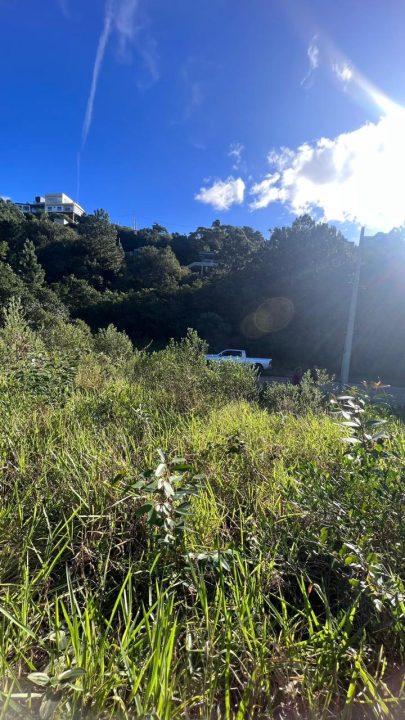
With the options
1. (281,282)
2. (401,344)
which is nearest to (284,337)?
(281,282)

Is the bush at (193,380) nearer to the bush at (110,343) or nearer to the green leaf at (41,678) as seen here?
the green leaf at (41,678)

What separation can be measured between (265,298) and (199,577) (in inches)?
1026

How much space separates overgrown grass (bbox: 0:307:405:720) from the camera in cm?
98

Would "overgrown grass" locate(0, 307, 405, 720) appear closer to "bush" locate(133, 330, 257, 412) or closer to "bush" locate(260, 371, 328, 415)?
"bush" locate(133, 330, 257, 412)

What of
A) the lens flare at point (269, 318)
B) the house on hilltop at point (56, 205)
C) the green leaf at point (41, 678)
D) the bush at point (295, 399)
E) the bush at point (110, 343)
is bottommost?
the bush at point (295, 399)

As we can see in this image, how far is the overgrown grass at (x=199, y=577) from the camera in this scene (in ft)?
3.22

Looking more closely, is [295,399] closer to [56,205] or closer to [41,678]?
[41,678]

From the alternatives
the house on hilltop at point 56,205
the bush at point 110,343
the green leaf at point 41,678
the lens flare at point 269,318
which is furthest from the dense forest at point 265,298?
the house on hilltop at point 56,205

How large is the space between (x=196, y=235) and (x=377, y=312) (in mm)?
38003

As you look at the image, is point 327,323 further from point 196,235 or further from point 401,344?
point 196,235

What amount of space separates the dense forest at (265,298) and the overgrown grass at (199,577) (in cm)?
1518

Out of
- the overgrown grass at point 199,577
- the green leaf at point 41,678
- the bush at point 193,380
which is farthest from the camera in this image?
the bush at point 193,380

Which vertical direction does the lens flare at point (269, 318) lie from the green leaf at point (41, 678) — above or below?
above

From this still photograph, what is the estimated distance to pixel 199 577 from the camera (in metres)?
1.33
